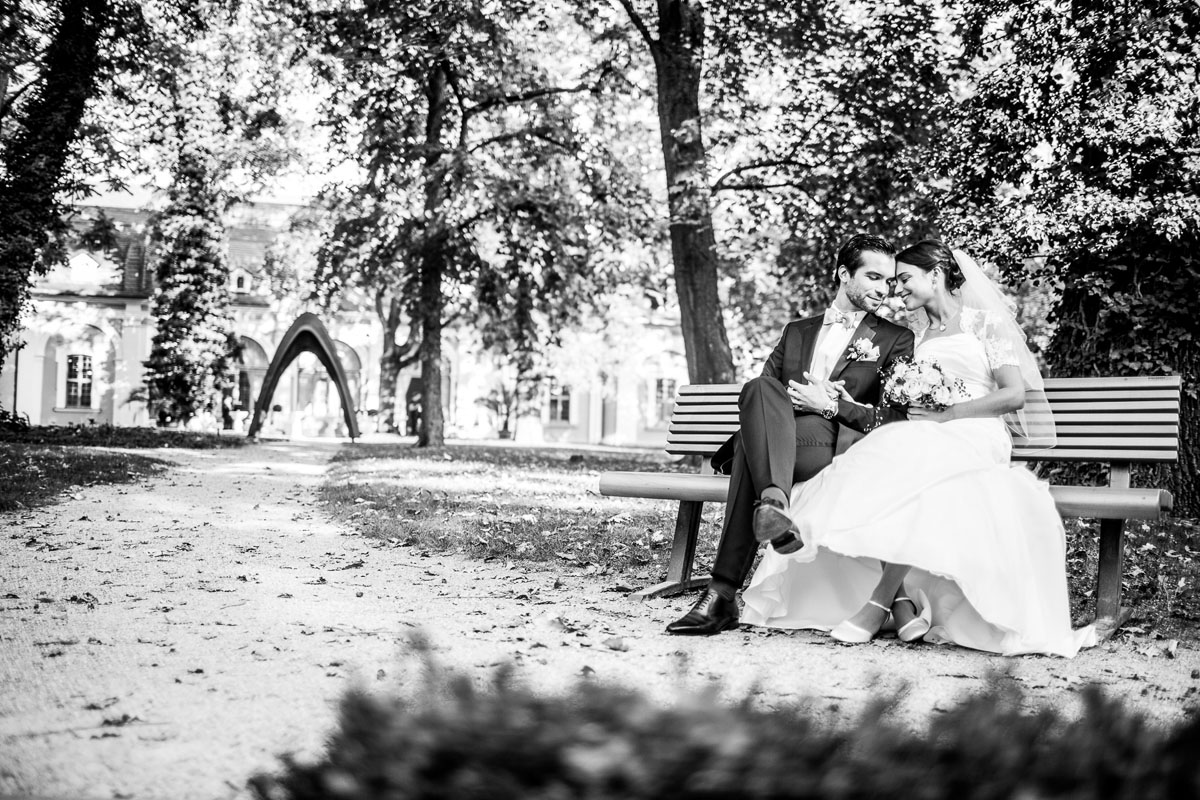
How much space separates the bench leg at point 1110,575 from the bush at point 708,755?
3535mm

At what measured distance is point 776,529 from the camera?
4402mm

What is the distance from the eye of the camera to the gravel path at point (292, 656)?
2.91 meters

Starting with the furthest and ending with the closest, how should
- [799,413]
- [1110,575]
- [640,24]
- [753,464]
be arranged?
[640,24], [799,413], [1110,575], [753,464]

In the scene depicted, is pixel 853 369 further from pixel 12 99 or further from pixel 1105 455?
pixel 12 99

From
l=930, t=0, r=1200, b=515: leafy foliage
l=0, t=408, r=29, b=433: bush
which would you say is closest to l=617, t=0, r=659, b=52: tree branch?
l=930, t=0, r=1200, b=515: leafy foliage

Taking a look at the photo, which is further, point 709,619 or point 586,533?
point 586,533

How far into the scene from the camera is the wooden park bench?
15.5 feet

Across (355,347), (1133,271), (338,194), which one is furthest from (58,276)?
(1133,271)

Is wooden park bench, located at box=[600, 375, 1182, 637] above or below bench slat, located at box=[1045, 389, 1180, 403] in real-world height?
below

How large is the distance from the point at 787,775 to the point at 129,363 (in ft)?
163

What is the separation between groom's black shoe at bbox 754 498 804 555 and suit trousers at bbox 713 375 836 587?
264 millimetres

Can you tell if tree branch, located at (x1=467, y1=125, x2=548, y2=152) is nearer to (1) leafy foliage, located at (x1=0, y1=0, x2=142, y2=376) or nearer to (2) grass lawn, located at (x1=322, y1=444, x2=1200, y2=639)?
(1) leafy foliage, located at (x1=0, y1=0, x2=142, y2=376)

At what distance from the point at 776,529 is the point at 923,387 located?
4.18 feet

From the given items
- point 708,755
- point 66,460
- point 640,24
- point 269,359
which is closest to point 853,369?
point 708,755
